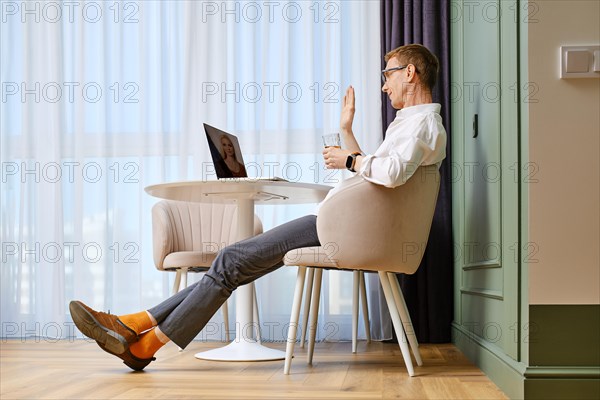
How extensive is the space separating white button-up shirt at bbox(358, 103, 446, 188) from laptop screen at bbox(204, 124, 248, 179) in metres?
0.69

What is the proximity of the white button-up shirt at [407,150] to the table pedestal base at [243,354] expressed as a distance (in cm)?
87

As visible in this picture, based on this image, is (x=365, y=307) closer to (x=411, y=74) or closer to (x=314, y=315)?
(x=314, y=315)

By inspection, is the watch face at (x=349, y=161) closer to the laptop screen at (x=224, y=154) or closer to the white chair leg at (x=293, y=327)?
the white chair leg at (x=293, y=327)

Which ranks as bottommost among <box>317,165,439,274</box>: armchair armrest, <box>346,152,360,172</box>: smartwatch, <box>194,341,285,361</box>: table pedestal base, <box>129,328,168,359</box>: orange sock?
<box>194,341,285,361</box>: table pedestal base

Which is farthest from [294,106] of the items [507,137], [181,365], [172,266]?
[507,137]

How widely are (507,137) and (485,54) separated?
605mm

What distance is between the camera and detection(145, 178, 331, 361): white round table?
118 inches

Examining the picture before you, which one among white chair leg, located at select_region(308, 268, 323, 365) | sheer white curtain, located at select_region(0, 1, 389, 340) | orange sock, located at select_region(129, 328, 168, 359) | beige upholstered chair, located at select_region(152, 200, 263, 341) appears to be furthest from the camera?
sheer white curtain, located at select_region(0, 1, 389, 340)

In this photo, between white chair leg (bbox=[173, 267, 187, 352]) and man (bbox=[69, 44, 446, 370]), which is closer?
man (bbox=[69, 44, 446, 370])

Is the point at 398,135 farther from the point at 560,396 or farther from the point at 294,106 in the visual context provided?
the point at 294,106

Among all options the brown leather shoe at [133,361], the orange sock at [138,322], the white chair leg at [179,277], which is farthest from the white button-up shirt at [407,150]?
the white chair leg at [179,277]

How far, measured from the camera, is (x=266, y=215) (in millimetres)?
4207

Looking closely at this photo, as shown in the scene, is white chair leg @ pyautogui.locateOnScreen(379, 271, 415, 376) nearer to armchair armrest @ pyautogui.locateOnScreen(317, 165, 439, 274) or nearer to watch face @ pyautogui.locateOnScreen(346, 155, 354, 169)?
armchair armrest @ pyautogui.locateOnScreen(317, 165, 439, 274)

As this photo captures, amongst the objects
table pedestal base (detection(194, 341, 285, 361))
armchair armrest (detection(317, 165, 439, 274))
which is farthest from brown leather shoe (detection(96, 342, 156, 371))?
armchair armrest (detection(317, 165, 439, 274))
